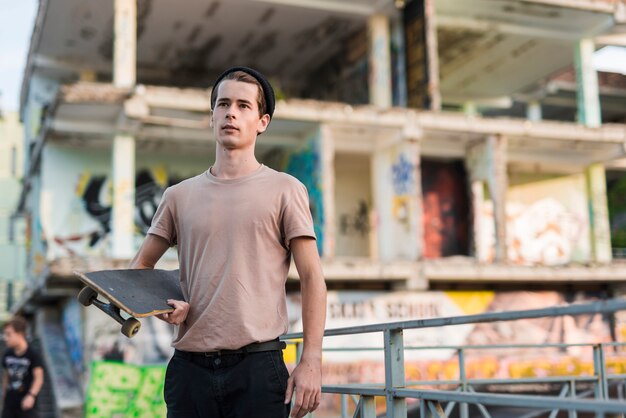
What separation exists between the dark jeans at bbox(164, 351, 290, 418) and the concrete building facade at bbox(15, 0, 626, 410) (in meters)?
12.4

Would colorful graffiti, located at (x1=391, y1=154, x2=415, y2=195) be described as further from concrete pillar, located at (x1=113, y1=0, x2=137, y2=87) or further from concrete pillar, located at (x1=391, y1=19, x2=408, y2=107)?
concrete pillar, located at (x1=113, y1=0, x2=137, y2=87)

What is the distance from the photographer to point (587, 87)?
19.6 m

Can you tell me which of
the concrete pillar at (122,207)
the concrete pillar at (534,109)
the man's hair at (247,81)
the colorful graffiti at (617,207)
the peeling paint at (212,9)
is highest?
the concrete pillar at (534,109)

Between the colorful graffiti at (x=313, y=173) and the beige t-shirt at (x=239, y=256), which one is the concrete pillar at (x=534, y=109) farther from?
the beige t-shirt at (x=239, y=256)

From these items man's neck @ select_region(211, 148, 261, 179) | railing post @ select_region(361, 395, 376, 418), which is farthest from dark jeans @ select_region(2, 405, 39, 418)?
man's neck @ select_region(211, 148, 261, 179)

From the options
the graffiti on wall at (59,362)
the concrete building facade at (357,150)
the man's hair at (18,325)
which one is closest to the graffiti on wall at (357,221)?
the concrete building facade at (357,150)

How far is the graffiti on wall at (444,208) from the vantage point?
20.3 metres

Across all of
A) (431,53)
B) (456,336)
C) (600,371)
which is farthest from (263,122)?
(456,336)

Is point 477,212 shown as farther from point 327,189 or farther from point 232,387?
point 232,387

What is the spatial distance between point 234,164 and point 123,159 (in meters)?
13.9

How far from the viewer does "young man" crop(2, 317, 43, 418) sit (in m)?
7.68

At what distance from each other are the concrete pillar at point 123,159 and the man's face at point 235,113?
13.1 metres

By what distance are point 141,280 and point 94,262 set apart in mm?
12373

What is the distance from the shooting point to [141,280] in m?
2.53
